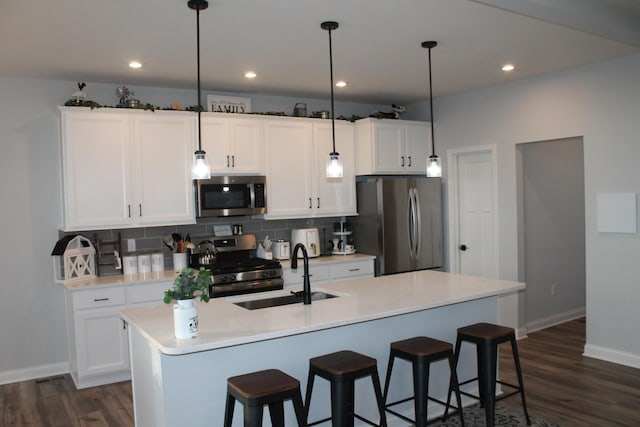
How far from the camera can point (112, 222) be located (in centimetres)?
462

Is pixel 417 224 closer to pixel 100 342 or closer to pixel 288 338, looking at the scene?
pixel 288 338

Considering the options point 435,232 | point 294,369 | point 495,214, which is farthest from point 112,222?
point 495,214

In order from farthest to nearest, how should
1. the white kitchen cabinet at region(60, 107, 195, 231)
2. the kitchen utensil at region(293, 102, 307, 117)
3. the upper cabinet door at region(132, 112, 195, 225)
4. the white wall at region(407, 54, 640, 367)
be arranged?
the kitchen utensil at region(293, 102, 307, 117), the upper cabinet door at region(132, 112, 195, 225), the white wall at region(407, 54, 640, 367), the white kitchen cabinet at region(60, 107, 195, 231)

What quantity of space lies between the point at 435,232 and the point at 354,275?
1.14 metres

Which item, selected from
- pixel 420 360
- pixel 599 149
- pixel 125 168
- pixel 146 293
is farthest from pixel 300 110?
pixel 420 360

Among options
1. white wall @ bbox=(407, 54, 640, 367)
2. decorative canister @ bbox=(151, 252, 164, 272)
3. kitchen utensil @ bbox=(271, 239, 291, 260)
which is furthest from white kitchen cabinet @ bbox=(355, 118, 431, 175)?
decorative canister @ bbox=(151, 252, 164, 272)

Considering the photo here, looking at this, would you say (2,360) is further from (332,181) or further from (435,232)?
(435,232)

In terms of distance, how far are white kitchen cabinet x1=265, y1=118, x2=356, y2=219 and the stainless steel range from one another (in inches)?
17.9

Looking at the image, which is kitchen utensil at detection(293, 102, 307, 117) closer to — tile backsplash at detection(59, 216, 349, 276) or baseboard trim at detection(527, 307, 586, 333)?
tile backsplash at detection(59, 216, 349, 276)

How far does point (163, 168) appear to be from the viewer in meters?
4.84

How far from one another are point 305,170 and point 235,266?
1.33 m

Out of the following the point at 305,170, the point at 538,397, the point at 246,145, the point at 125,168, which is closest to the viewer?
the point at 538,397

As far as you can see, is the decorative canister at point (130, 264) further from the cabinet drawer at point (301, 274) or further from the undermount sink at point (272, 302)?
the undermount sink at point (272, 302)

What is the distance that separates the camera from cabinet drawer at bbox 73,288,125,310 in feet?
14.3
